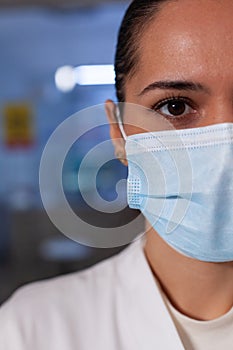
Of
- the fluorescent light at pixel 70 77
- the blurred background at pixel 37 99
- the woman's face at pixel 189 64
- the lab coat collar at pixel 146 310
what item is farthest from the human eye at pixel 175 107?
the fluorescent light at pixel 70 77

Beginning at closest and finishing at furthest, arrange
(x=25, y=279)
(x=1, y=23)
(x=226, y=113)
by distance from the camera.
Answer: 1. (x=226, y=113)
2. (x=25, y=279)
3. (x=1, y=23)

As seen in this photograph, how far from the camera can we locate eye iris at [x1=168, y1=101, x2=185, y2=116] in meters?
0.75

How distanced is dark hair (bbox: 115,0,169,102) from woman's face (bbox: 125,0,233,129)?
0.07ft

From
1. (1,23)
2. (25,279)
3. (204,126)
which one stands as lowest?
(25,279)

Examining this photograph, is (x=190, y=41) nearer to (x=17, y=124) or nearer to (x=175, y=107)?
(x=175, y=107)

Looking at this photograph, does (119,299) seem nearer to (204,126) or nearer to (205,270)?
(205,270)

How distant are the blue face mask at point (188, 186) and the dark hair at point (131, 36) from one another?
10cm

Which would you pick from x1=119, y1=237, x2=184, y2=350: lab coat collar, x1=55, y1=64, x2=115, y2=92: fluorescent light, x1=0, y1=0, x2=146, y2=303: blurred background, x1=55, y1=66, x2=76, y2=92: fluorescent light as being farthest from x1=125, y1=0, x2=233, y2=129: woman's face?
x1=55, y1=66, x2=76, y2=92: fluorescent light

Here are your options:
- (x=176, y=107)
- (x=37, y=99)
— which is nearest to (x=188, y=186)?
(x=176, y=107)

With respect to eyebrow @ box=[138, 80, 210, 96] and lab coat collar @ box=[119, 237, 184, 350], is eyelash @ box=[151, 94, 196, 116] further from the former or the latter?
lab coat collar @ box=[119, 237, 184, 350]

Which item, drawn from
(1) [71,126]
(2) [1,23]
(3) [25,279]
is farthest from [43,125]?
(1) [71,126]

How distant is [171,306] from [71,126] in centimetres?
28

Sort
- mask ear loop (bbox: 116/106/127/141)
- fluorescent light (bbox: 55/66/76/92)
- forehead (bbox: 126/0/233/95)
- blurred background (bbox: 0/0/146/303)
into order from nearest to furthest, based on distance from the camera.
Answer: forehead (bbox: 126/0/233/95)
mask ear loop (bbox: 116/106/127/141)
blurred background (bbox: 0/0/146/303)
fluorescent light (bbox: 55/66/76/92)

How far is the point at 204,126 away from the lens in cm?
73
